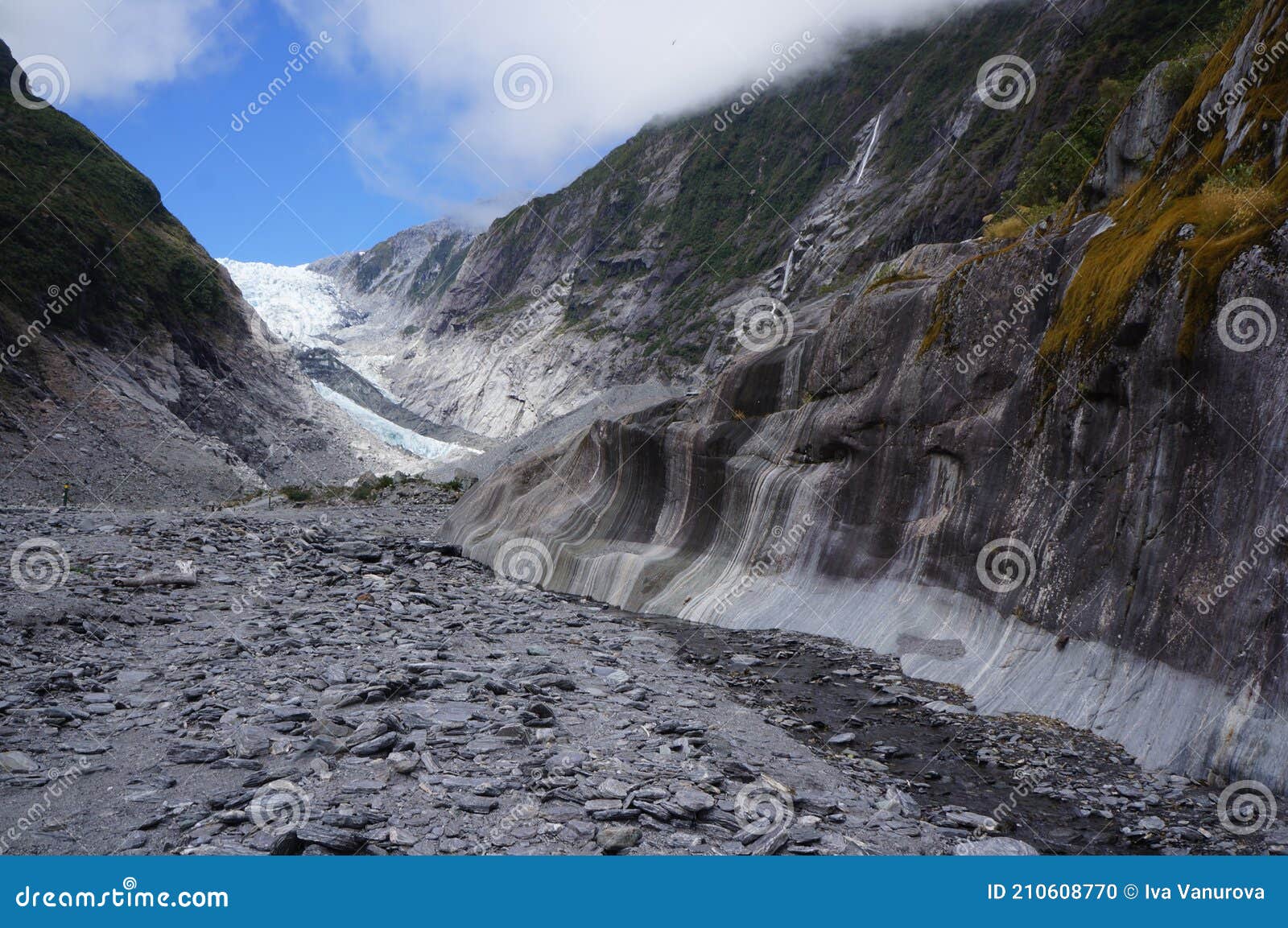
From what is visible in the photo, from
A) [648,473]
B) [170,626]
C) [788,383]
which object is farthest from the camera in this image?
[648,473]

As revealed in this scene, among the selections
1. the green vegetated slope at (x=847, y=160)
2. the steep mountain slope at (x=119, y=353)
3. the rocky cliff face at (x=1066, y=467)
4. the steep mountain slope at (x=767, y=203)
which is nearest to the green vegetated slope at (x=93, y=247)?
the steep mountain slope at (x=119, y=353)

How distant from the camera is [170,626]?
12234 mm

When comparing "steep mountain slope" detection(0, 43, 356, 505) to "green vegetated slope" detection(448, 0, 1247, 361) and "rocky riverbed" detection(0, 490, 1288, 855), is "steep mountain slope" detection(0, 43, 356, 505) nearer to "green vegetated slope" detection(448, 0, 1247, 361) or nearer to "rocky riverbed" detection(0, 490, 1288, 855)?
"rocky riverbed" detection(0, 490, 1288, 855)

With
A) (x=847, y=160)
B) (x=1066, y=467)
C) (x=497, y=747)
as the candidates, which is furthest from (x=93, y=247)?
(x=847, y=160)

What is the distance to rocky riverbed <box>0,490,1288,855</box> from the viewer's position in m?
5.79

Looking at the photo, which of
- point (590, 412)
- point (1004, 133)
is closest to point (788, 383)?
point (590, 412)

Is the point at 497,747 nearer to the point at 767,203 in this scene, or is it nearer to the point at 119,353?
the point at 119,353

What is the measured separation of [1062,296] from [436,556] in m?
18.5

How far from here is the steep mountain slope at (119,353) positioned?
44219mm

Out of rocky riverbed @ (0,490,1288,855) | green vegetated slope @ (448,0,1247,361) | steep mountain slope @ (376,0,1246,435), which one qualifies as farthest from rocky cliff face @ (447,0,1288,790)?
steep mountain slope @ (376,0,1246,435)

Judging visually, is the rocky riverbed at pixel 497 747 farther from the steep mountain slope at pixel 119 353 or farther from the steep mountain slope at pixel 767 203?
the steep mountain slope at pixel 119 353

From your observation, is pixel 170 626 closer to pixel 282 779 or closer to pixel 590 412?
pixel 282 779

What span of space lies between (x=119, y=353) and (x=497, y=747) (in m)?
59.2

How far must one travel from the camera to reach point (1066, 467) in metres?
11.4
